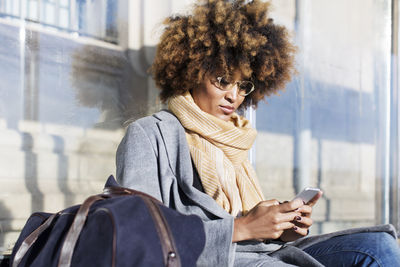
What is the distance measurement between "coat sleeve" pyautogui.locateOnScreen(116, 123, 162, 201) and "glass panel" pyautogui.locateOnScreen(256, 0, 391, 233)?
1.81 m

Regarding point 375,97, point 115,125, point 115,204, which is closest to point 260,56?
point 115,125

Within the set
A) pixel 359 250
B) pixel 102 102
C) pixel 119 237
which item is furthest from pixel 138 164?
pixel 102 102

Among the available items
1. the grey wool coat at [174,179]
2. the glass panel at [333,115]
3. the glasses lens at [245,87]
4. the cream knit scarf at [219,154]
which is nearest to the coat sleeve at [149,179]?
the grey wool coat at [174,179]

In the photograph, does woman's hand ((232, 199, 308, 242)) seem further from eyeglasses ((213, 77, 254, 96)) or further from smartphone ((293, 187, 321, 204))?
eyeglasses ((213, 77, 254, 96))

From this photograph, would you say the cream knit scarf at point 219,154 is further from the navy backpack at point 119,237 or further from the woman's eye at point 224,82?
the navy backpack at point 119,237

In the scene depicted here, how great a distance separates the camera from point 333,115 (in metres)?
4.20

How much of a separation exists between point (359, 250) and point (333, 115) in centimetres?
248

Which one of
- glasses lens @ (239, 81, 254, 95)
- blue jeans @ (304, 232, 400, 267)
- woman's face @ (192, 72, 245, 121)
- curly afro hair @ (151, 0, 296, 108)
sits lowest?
blue jeans @ (304, 232, 400, 267)

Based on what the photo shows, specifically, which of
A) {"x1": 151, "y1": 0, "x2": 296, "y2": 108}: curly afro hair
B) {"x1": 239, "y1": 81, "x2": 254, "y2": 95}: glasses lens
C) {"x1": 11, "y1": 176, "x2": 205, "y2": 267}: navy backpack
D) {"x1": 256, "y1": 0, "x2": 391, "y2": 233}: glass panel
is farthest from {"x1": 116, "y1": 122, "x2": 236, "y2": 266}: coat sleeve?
{"x1": 256, "y1": 0, "x2": 391, "y2": 233}: glass panel

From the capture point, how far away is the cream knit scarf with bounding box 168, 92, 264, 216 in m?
1.95

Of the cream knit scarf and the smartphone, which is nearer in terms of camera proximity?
the smartphone

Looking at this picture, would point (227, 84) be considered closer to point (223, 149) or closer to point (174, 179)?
point (223, 149)

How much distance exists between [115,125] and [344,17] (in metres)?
2.46

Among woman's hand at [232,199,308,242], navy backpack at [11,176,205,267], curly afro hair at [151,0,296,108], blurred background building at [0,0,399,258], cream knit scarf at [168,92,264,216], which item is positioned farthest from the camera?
blurred background building at [0,0,399,258]
